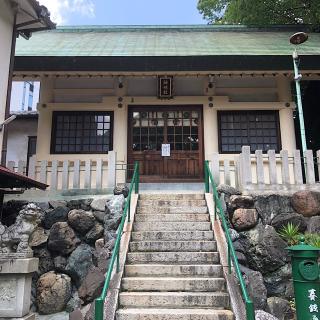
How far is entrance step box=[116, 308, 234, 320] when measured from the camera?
5.32 metres

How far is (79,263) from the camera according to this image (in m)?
7.48

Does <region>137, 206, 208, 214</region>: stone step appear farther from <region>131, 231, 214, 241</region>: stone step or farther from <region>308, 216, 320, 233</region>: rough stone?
<region>308, 216, 320, 233</region>: rough stone

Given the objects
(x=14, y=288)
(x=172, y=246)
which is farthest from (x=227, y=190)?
(x=14, y=288)

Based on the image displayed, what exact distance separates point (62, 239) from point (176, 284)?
117 inches

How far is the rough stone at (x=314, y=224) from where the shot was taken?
25.1ft

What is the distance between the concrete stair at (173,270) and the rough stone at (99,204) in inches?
32.2

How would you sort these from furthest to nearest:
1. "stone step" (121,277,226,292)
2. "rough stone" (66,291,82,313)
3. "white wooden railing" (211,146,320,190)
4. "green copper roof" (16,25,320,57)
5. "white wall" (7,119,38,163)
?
"white wall" (7,119,38,163)
"green copper roof" (16,25,320,57)
"white wooden railing" (211,146,320,190)
"rough stone" (66,291,82,313)
"stone step" (121,277,226,292)

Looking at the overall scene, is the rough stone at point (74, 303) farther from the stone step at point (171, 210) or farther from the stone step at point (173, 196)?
the stone step at point (173, 196)

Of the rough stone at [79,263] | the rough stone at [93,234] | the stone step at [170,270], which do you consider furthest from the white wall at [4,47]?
the stone step at [170,270]

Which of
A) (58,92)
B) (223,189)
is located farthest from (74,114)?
(223,189)

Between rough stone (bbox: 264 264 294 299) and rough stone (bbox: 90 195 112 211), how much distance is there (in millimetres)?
3845

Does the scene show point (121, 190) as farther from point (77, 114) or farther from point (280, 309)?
point (77, 114)

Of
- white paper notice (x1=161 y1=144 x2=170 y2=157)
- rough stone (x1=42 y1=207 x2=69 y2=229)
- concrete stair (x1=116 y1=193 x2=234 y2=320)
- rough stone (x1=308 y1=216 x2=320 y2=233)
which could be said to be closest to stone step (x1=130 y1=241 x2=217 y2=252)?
concrete stair (x1=116 y1=193 x2=234 y2=320)

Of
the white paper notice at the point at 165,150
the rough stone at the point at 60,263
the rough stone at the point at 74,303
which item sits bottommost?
the rough stone at the point at 74,303
